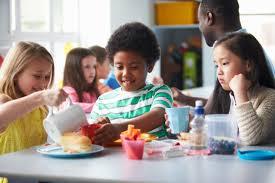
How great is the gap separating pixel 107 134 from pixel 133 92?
1.47ft

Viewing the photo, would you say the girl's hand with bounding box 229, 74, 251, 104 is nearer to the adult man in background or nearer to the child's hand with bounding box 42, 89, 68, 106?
the child's hand with bounding box 42, 89, 68, 106

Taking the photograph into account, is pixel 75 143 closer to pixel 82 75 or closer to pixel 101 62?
pixel 82 75

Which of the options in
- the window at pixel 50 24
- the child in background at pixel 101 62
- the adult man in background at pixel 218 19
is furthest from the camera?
the child in background at pixel 101 62

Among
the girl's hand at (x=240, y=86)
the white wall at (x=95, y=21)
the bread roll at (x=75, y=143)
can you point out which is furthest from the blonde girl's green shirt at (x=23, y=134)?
the white wall at (x=95, y=21)

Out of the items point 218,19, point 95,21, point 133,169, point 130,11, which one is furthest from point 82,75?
point 133,169

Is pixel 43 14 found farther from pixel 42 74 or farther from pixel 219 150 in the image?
pixel 219 150

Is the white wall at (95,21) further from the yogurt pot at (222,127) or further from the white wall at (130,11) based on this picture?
the yogurt pot at (222,127)

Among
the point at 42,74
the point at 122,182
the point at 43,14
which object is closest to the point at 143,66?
the point at 42,74

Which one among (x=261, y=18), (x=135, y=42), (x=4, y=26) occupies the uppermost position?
(x=261, y=18)

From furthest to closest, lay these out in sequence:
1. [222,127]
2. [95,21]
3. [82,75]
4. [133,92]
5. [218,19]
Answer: [95,21] < [82,75] < [218,19] < [133,92] < [222,127]

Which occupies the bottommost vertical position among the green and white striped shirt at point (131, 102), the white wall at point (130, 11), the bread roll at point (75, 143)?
the bread roll at point (75, 143)

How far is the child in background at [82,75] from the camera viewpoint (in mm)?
3674

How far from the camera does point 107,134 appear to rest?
5.36 feet

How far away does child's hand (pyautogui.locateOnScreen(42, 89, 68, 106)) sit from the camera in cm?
159
